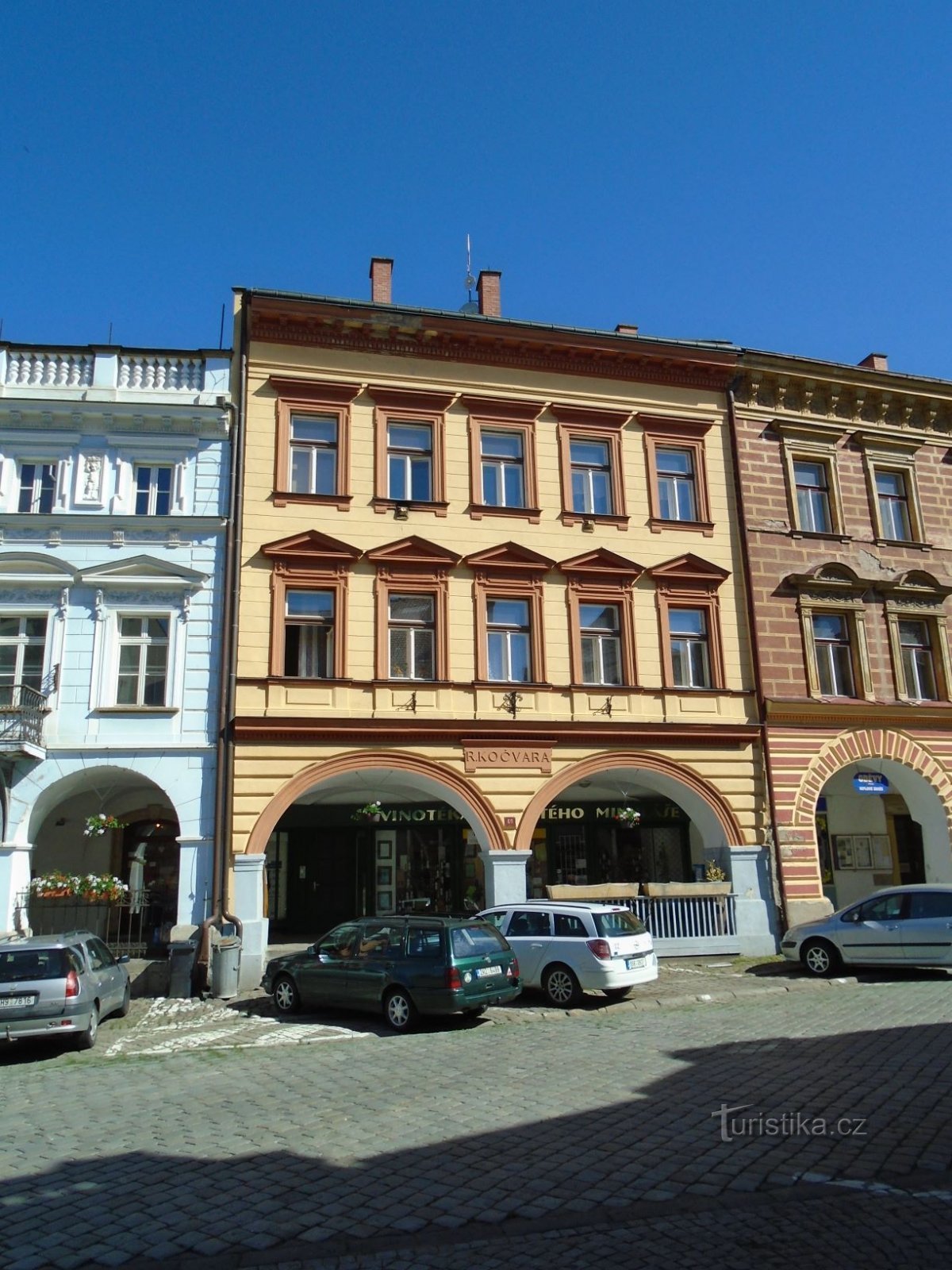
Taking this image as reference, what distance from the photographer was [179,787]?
18.4 meters

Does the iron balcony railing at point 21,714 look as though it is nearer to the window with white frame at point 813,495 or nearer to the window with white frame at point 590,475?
the window with white frame at point 590,475

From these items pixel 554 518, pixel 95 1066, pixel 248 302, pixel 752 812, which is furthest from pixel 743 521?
pixel 95 1066

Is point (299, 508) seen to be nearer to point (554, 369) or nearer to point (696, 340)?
point (554, 369)

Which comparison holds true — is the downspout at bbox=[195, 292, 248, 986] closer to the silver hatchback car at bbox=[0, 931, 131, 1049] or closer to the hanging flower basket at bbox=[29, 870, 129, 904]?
the hanging flower basket at bbox=[29, 870, 129, 904]

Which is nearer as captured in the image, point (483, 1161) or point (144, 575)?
point (483, 1161)

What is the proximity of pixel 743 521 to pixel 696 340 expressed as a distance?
4802 millimetres

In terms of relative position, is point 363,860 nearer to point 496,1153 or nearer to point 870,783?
point 870,783

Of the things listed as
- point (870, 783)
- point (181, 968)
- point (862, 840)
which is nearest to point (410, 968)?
point (181, 968)

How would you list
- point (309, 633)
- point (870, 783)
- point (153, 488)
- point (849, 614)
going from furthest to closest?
point (849, 614) < point (870, 783) < point (153, 488) < point (309, 633)

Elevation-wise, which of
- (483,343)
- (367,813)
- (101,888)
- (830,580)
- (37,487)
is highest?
(483,343)

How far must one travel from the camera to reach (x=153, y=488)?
66.0 ft

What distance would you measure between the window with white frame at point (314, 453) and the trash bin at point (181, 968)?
961 centimetres

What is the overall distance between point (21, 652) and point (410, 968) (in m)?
10.9

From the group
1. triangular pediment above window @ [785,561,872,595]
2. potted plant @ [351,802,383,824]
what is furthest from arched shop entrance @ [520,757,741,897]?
triangular pediment above window @ [785,561,872,595]
